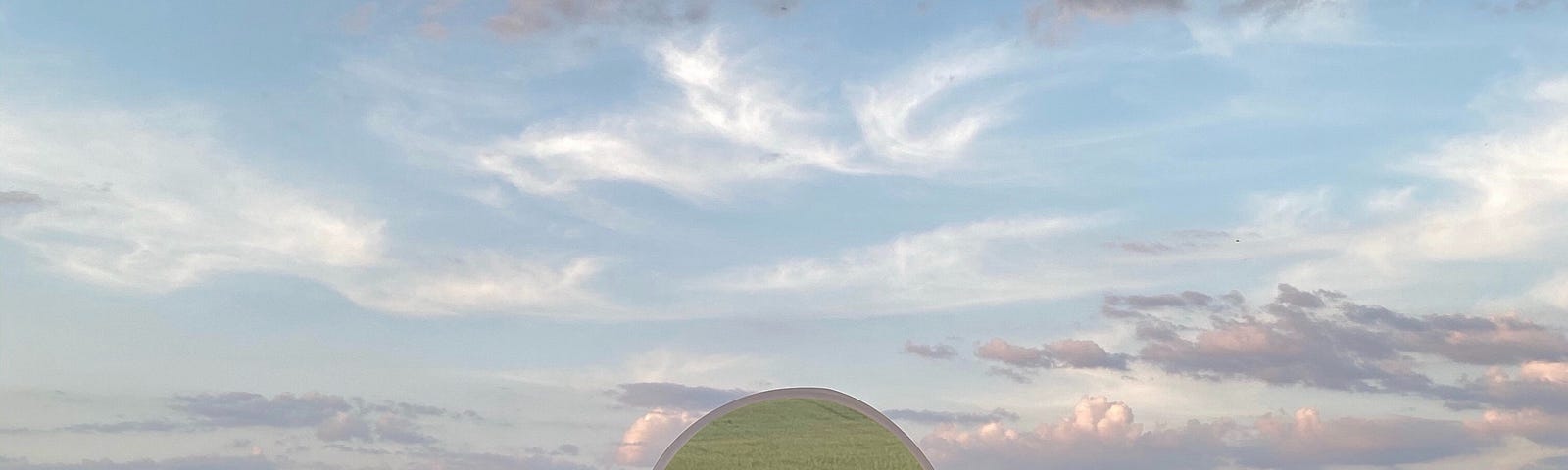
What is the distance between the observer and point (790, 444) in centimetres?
793

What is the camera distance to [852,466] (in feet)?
25.9

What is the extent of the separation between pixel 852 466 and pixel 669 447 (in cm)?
85

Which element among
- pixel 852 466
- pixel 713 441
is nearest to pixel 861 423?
pixel 852 466

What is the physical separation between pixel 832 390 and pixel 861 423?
0.69ft

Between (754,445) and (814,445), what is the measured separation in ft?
0.91

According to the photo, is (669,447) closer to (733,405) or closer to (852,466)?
(733,405)

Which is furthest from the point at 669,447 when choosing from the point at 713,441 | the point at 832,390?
the point at 832,390

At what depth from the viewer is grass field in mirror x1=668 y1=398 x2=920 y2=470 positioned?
7.89 metres

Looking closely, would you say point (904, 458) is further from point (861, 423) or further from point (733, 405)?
point (733, 405)

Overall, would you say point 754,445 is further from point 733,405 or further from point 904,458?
point 904,458

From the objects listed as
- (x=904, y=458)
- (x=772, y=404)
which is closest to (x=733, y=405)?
(x=772, y=404)

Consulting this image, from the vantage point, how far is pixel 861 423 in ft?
26.1

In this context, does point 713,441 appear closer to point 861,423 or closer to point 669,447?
point 669,447

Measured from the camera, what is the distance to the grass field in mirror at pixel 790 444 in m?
7.89
